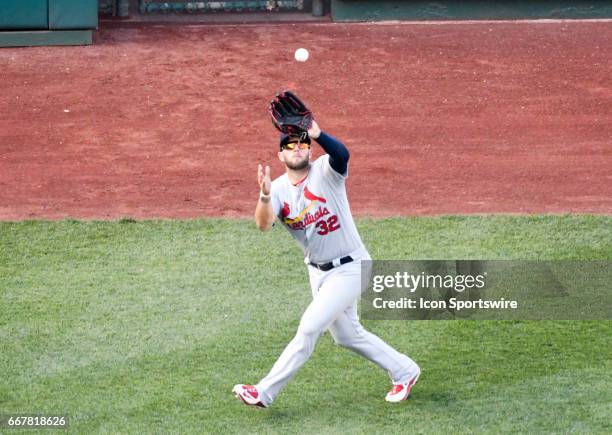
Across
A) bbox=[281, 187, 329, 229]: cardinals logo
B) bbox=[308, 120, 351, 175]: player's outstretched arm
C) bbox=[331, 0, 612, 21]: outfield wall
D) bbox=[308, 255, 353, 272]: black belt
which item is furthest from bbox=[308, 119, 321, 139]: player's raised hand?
bbox=[331, 0, 612, 21]: outfield wall

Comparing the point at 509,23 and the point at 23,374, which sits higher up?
the point at 509,23

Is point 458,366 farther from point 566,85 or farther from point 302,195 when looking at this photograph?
point 566,85

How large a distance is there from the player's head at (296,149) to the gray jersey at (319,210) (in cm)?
10

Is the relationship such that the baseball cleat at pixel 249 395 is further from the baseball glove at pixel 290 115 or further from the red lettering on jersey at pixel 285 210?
the baseball glove at pixel 290 115

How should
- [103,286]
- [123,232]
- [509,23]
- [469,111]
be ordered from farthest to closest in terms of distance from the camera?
[509,23] < [469,111] < [123,232] < [103,286]

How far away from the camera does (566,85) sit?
12688 mm

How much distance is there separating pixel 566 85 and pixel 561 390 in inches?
234

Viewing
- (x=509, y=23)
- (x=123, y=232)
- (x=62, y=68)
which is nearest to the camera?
(x=123, y=232)

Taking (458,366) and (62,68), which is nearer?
(458,366)

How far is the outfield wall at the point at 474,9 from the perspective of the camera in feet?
46.7

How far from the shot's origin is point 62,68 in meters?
13.2

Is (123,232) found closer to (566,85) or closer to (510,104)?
(510,104)

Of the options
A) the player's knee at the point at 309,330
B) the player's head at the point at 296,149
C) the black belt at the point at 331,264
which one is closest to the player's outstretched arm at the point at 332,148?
the player's head at the point at 296,149

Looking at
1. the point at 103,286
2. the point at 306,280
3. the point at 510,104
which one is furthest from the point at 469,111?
the point at 103,286
